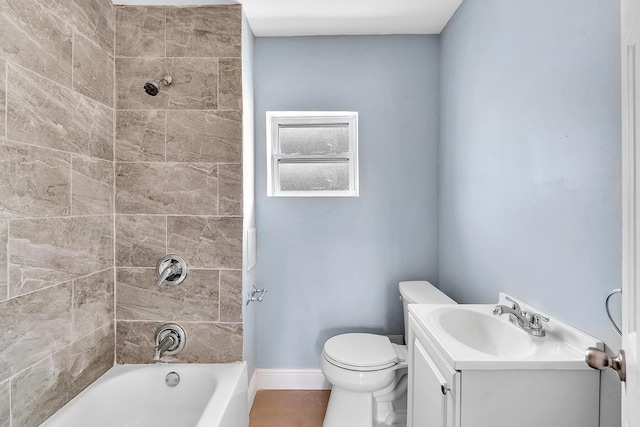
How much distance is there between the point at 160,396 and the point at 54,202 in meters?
1.11

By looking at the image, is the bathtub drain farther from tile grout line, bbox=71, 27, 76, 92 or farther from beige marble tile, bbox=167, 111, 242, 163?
tile grout line, bbox=71, 27, 76, 92

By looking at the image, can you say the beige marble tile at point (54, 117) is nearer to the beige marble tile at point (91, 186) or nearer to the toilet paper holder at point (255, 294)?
the beige marble tile at point (91, 186)

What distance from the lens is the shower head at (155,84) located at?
182cm

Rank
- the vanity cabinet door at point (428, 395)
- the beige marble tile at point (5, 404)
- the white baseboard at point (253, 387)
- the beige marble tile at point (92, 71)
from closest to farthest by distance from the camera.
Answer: the vanity cabinet door at point (428, 395) → the beige marble tile at point (5, 404) → the beige marble tile at point (92, 71) → the white baseboard at point (253, 387)

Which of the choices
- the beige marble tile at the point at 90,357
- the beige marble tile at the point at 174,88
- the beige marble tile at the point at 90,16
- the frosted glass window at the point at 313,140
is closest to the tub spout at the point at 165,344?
the beige marble tile at the point at 90,357

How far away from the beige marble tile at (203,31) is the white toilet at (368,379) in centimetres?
178

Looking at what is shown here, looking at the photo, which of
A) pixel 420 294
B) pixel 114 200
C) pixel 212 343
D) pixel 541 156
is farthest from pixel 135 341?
pixel 541 156

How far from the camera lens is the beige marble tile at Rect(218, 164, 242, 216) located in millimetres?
1926

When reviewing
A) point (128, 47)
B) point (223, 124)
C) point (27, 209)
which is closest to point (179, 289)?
point (27, 209)

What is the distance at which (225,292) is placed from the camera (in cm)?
194

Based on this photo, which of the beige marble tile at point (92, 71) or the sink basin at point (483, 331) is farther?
the beige marble tile at point (92, 71)

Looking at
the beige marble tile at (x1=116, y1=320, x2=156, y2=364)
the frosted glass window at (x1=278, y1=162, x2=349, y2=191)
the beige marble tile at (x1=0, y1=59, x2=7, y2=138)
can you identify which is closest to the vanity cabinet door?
the frosted glass window at (x1=278, y1=162, x2=349, y2=191)

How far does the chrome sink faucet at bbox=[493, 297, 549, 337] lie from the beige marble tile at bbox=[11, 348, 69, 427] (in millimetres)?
1836

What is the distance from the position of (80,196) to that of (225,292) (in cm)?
87
